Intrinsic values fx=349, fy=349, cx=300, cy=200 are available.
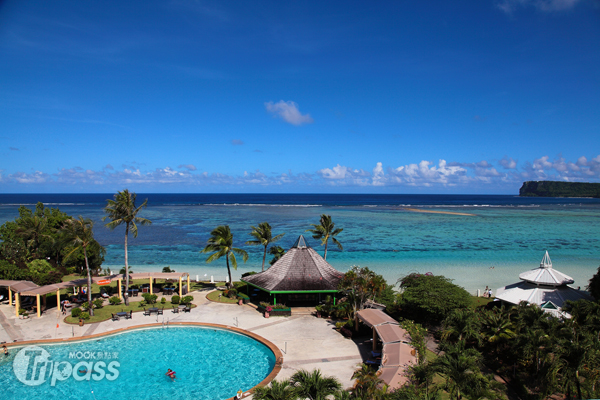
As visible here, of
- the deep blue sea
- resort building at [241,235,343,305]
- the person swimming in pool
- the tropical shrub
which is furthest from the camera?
the deep blue sea

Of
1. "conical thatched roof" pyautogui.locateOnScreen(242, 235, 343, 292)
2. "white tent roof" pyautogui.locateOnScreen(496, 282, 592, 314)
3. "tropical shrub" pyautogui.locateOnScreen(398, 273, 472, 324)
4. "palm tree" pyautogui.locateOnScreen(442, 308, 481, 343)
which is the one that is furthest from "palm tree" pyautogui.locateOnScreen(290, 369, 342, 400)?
"white tent roof" pyautogui.locateOnScreen(496, 282, 592, 314)

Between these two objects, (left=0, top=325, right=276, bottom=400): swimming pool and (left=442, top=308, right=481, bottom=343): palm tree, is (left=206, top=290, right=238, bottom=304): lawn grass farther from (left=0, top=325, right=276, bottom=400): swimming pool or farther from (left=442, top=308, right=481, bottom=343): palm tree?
(left=442, top=308, right=481, bottom=343): palm tree

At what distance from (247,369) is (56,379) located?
871 cm

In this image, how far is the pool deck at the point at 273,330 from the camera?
675 inches

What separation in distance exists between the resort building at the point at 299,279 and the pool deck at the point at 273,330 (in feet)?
5.50

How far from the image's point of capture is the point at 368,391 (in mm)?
10352

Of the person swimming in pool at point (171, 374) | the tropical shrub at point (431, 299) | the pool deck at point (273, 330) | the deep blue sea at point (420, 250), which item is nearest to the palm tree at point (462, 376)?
the pool deck at point (273, 330)

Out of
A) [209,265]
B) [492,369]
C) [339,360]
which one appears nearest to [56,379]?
[339,360]

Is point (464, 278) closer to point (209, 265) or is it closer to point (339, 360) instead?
point (339, 360)

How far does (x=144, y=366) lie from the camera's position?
17.3 meters

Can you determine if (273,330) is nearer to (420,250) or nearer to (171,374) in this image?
(171,374)

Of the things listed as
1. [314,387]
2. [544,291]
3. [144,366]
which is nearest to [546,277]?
[544,291]

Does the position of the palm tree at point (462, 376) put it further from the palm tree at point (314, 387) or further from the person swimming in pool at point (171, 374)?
the person swimming in pool at point (171, 374)

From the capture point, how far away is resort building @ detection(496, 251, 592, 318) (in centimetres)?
2170
